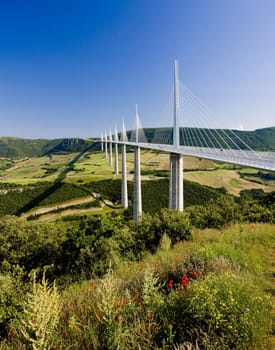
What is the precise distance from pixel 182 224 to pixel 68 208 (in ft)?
125

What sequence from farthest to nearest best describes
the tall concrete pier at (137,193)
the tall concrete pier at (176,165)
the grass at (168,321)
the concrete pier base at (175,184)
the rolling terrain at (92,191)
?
the rolling terrain at (92,191) < the tall concrete pier at (137,193) < the concrete pier base at (175,184) < the tall concrete pier at (176,165) < the grass at (168,321)

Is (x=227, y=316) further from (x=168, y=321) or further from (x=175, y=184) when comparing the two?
(x=175, y=184)

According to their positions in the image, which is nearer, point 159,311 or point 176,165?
point 159,311

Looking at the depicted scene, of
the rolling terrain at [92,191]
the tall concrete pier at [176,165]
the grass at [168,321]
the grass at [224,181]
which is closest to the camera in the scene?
the grass at [168,321]

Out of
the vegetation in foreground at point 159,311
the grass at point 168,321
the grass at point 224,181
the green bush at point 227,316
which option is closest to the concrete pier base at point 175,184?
the vegetation in foreground at point 159,311

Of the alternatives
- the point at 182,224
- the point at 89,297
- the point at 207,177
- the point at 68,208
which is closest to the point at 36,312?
the point at 89,297

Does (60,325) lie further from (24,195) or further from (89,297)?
(24,195)

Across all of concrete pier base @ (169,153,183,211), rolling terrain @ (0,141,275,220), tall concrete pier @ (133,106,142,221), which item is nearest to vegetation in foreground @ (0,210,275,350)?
concrete pier base @ (169,153,183,211)

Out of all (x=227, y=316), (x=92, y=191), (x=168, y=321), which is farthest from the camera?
(x=92, y=191)

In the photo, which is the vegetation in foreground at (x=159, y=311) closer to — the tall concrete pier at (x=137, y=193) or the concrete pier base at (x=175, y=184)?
the concrete pier base at (x=175, y=184)

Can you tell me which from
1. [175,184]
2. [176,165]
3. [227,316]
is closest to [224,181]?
[175,184]

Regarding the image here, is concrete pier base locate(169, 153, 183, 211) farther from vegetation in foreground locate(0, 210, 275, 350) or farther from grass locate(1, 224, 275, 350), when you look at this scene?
grass locate(1, 224, 275, 350)

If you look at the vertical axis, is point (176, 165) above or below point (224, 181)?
above

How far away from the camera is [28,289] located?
186 inches
